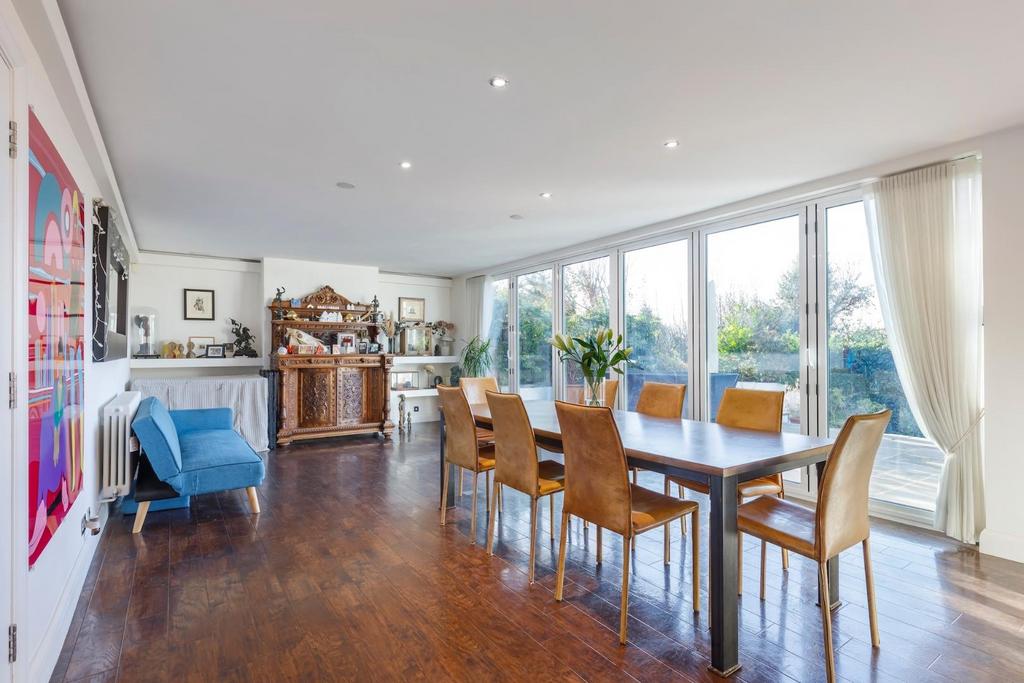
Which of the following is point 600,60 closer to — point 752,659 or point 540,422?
point 540,422

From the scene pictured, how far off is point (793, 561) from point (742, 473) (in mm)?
1386

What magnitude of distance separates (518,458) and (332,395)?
4.58m

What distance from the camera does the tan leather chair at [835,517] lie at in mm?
1866

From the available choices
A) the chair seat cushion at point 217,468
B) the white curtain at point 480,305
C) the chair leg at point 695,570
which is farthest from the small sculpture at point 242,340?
the chair leg at point 695,570

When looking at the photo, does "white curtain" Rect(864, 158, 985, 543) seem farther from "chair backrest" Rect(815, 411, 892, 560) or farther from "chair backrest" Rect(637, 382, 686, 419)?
"chair backrest" Rect(815, 411, 892, 560)

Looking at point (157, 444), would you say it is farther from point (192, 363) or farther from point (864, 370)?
point (864, 370)

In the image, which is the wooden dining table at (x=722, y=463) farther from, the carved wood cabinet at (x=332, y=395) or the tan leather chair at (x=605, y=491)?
the carved wood cabinet at (x=332, y=395)

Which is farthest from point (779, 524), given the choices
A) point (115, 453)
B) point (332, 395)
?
point (332, 395)

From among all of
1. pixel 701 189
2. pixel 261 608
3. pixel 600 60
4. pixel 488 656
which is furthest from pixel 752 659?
pixel 701 189

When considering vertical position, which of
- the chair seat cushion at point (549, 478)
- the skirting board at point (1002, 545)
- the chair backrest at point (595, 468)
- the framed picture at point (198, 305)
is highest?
the framed picture at point (198, 305)

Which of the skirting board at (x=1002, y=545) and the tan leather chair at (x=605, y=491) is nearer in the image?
the tan leather chair at (x=605, y=491)

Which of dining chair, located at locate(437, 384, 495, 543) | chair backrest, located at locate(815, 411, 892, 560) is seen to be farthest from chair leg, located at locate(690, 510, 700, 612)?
dining chair, located at locate(437, 384, 495, 543)

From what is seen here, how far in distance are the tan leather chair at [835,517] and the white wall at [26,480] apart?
2665mm

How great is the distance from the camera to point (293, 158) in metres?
3.38
